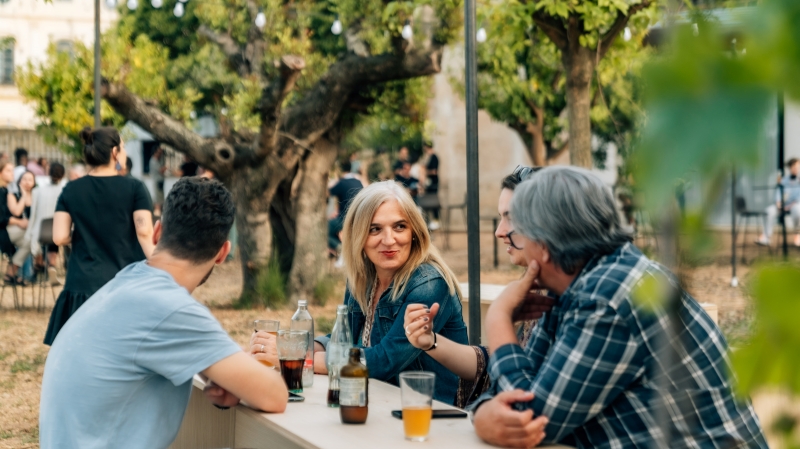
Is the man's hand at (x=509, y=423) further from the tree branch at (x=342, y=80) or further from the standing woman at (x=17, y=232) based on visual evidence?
the standing woman at (x=17, y=232)

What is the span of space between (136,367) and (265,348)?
2.32 feet

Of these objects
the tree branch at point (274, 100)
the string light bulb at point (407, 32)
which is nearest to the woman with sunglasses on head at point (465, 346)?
the tree branch at point (274, 100)

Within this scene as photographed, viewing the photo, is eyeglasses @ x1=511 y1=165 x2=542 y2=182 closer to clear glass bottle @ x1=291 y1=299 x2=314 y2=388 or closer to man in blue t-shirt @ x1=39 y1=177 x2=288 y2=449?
clear glass bottle @ x1=291 y1=299 x2=314 y2=388

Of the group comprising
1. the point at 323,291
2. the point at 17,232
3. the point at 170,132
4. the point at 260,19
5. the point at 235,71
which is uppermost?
the point at 260,19

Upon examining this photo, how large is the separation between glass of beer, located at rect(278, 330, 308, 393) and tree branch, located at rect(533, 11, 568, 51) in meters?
6.88

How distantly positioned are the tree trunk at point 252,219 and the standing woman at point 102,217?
4.80m

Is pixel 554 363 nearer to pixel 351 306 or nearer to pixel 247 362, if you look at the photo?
pixel 247 362

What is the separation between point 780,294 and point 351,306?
301 centimetres

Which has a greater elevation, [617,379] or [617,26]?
[617,26]

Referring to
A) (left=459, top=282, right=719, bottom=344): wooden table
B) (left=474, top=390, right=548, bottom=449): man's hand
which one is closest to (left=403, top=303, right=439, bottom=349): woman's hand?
(left=474, top=390, right=548, bottom=449): man's hand

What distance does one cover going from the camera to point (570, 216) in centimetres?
207

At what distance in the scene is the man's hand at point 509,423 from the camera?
6.50 feet

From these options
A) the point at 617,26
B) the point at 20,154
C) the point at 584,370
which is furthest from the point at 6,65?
the point at 584,370

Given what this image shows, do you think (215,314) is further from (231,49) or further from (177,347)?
(177,347)
